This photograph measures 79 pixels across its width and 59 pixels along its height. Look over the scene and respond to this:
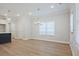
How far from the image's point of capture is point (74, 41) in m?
2.22

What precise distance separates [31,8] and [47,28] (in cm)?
54

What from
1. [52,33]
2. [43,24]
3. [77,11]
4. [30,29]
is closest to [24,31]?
[30,29]

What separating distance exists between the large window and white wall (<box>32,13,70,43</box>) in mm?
84

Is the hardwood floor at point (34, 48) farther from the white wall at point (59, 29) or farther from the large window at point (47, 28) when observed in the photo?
the large window at point (47, 28)

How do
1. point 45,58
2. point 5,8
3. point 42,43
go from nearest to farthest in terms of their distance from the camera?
point 45,58
point 5,8
point 42,43

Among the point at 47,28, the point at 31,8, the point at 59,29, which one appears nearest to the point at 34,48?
the point at 47,28

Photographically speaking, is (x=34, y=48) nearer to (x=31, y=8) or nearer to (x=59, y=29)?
(x=59, y=29)

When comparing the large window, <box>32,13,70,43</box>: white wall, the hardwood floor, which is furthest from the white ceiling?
the hardwood floor

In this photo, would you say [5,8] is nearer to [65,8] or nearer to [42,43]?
[42,43]

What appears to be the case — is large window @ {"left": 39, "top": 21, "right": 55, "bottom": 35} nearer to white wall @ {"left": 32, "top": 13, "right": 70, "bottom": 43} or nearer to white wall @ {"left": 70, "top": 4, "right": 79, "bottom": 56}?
white wall @ {"left": 32, "top": 13, "right": 70, "bottom": 43}

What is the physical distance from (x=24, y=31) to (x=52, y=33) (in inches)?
24.5

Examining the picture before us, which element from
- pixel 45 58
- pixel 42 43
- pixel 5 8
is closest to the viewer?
pixel 45 58

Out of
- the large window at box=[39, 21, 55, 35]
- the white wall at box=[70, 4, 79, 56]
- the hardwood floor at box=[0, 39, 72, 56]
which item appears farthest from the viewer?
the large window at box=[39, 21, 55, 35]

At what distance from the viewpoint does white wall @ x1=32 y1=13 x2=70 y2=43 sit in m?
2.33
